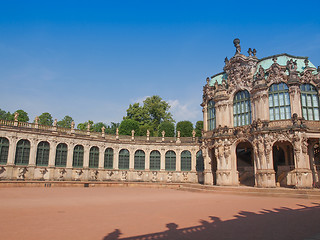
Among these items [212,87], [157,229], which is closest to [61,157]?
[212,87]

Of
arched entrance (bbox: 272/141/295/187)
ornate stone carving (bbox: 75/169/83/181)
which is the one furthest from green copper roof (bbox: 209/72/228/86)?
ornate stone carving (bbox: 75/169/83/181)

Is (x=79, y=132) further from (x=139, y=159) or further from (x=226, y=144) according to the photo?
(x=226, y=144)

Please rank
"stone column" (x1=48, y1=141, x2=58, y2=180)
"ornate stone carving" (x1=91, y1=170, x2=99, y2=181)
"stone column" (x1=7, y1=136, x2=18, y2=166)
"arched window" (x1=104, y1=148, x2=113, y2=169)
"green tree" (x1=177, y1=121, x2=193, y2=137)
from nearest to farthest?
"stone column" (x1=7, y1=136, x2=18, y2=166) < "stone column" (x1=48, y1=141, x2=58, y2=180) < "ornate stone carving" (x1=91, y1=170, x2=99, y2=181) < "arched window" (x1=104, y1=148, x2=113, y2=169) < "green tree" (x1=177, y1=121, x2=193, y2=137)

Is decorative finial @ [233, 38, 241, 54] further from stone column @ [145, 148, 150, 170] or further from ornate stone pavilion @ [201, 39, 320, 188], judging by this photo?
stone column @ [145, 148, 150, 170]

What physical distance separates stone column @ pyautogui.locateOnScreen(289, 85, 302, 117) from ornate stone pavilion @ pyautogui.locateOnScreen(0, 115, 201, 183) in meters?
21.0

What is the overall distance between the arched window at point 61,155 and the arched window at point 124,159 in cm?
1030

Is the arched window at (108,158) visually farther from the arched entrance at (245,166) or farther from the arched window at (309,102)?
the arched window at (309,102)

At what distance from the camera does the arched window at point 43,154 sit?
37.5 meters

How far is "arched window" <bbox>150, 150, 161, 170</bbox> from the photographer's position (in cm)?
4760

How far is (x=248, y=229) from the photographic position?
32.2 feet

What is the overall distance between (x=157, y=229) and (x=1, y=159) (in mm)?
32715

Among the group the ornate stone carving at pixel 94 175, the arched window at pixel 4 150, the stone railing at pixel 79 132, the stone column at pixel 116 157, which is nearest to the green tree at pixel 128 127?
the stone railing at pixel 79 132

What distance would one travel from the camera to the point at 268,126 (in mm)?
30219

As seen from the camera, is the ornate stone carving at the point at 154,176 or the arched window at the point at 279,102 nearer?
the arched window at the point at 279,102
